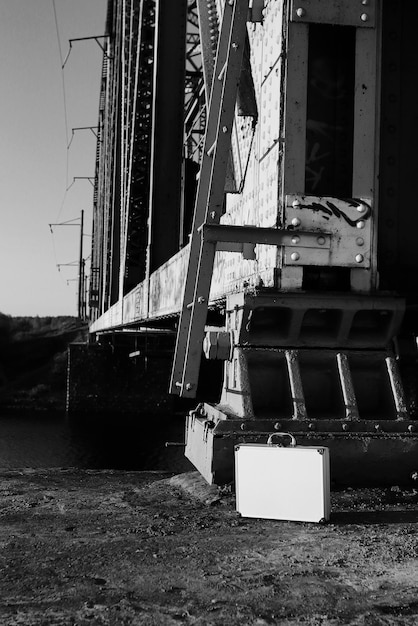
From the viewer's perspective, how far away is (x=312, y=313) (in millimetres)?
6312

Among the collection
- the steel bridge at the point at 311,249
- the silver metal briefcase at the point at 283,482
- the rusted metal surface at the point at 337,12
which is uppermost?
the rusted metal surface at the point at 337,12

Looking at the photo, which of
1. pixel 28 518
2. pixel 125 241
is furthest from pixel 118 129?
pixel 28 518

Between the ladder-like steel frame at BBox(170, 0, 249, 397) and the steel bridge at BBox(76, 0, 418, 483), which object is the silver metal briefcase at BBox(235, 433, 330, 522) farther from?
the ladder-like steel frame at BBox(170, 0, 249, 397)

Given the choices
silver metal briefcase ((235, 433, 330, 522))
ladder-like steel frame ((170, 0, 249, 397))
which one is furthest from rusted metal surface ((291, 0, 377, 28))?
silver metal briefcase ((235, 433, 330, 522))

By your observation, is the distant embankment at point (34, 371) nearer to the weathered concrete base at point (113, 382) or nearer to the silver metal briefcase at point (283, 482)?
the weathered concrete base at point (113, 382)

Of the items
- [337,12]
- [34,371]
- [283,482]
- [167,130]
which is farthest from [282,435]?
[34,371]

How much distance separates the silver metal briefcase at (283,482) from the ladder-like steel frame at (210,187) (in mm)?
1273

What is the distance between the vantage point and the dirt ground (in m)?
3.43

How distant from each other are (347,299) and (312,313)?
0.35 meters

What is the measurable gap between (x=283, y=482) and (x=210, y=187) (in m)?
2.61

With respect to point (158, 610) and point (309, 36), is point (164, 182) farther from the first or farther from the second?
point (158, 610)

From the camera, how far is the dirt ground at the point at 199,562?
3.43 m

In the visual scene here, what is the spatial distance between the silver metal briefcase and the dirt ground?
104 millimetres

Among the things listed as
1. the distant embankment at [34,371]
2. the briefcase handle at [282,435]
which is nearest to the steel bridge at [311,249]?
the briefcase handle at [282,435]
